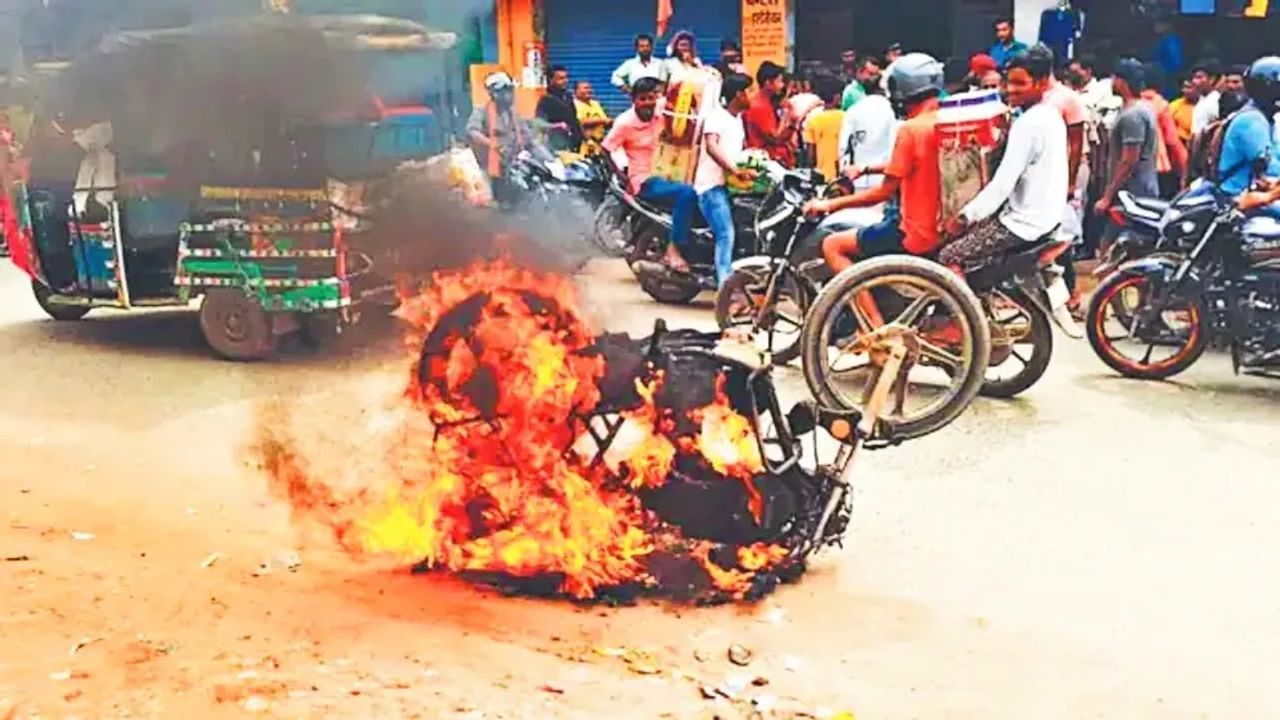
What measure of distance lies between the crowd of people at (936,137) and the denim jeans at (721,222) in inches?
0.4

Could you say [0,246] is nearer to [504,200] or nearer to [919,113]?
[504,200]

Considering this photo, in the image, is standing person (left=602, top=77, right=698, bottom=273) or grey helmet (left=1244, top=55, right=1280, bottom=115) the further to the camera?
standing person (left=602, top=77, right=698, bottom=273)

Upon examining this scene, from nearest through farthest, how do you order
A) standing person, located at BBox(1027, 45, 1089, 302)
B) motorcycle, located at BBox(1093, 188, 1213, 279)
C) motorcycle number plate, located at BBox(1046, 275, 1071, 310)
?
motorcycle number plate, located at BBox(1046, 275, 1071, 310) → motorcycle, located at BBox(1093, 188, 1213, 279) → standing person, located at BBox(1027, 45, 1089, 302)

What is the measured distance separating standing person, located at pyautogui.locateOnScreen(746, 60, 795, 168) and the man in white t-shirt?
2071 mm

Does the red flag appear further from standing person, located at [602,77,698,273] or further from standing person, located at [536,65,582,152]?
standing person, located at [602,77,698,273]

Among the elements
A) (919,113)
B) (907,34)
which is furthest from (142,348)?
(907,34)

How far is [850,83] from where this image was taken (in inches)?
480

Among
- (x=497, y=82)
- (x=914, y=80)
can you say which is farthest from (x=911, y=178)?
(x=497, y=82)

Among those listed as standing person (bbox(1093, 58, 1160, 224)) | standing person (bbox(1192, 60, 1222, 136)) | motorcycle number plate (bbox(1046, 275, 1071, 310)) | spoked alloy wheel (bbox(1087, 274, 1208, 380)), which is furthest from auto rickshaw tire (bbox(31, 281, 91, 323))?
standing person (bbox(1192, 60, 1222, 136))

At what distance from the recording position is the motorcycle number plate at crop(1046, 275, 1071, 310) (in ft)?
22.8

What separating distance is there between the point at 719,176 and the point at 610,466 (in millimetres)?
5397

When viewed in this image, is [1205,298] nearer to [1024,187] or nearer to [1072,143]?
[1024,187]

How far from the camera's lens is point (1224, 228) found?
7.38 metres

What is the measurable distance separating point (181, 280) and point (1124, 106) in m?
6.69
